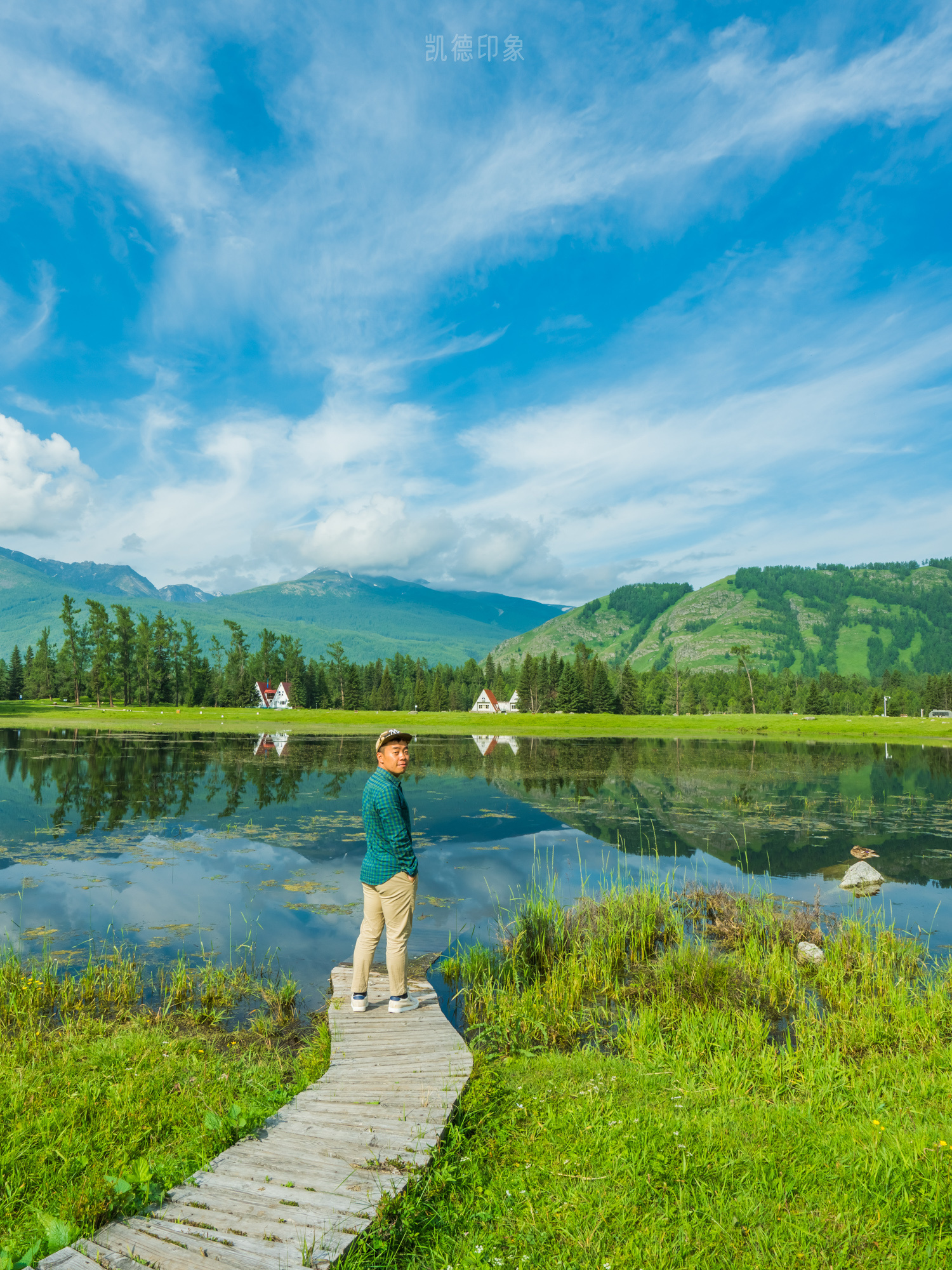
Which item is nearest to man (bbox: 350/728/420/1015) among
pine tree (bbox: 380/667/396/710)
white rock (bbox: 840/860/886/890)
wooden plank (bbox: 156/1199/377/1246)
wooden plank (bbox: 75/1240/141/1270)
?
wooden plank (bbox: 156/1199/377/1246)

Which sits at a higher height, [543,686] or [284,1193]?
[543,686]

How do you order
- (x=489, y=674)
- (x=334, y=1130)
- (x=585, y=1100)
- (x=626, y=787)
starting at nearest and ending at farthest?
(x=334, y=1130), (x=585, y=1100), (x=626, y=787), (x=489, y=674)

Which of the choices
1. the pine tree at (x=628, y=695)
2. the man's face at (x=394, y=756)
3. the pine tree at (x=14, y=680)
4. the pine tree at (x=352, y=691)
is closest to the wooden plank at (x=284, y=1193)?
the man's face at (x=394, y=756)

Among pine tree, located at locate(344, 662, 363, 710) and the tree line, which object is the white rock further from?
pine tree, located at locate(344, 662, 363, 710)

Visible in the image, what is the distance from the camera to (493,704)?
140 metres

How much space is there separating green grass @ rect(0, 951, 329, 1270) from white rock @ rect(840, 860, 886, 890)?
46.5ft

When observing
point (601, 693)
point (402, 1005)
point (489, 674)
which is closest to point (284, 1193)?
point (402, 1005)

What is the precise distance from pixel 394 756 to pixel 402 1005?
3531 mm

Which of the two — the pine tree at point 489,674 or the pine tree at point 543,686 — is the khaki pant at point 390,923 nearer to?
the pine tree at point 543,686

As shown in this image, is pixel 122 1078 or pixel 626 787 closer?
pixel 122 1078

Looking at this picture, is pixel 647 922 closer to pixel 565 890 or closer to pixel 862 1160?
pixel 565 890

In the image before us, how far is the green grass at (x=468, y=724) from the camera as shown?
78.6 m

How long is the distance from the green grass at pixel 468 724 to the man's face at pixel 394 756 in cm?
6794

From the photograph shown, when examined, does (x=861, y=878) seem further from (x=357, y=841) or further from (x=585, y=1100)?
(x=357, y=841)
